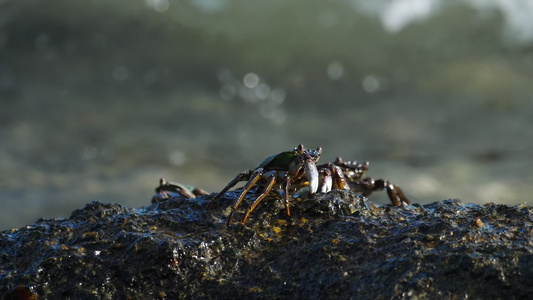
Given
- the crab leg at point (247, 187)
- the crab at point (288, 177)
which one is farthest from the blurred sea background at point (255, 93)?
the crab leg at point (247, 187)

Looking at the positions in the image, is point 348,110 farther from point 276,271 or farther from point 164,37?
point 276,271

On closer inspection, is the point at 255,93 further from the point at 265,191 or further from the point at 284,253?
the point at 284,253

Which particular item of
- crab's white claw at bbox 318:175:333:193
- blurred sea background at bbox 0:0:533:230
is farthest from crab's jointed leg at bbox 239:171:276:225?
blurred sea background at bbox 0:0:533:230

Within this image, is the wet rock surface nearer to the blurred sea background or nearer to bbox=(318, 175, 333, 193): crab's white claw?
bbox=(318, 175, 333, 193): crab's white claw

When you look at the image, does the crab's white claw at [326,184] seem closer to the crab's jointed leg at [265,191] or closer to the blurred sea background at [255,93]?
the crab's jointed leg at [265,191]

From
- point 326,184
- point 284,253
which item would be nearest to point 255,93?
point 326,184

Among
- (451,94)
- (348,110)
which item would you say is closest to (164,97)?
(348,110)
